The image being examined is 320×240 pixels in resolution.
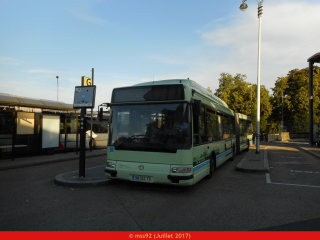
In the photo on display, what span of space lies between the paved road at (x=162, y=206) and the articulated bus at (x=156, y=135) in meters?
0.56

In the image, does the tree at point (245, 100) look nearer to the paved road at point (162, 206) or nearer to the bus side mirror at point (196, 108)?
the paved road at point (162, 206)

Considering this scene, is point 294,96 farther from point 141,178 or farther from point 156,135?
point 141,178

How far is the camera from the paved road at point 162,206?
4602 millimetres

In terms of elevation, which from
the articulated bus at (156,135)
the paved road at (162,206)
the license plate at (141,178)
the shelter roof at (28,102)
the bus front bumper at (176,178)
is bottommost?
the paved road at (162,206)

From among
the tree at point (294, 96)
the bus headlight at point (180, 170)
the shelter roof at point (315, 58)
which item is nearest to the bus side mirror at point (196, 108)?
the bus headlight at point (180, 170)

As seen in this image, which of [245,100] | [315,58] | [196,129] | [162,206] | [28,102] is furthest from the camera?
[245,100]

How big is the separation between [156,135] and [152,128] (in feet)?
0.68

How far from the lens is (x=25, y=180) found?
332 inches

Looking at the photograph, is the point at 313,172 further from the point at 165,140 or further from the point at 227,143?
the point at 165,140

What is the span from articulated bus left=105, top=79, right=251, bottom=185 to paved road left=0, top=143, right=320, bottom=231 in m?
0.56

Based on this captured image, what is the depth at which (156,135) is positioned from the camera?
675 centimetres

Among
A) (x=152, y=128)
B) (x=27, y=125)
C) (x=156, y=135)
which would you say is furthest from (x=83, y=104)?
(x=27, y=125)

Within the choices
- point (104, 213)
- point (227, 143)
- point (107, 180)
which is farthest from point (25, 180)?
point (227, 143)
